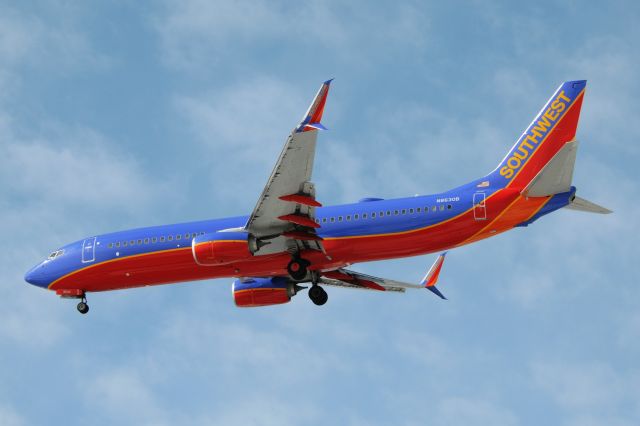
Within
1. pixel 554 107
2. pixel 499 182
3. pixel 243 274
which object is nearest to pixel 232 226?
pixel 243 274

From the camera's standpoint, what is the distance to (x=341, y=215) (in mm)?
44812

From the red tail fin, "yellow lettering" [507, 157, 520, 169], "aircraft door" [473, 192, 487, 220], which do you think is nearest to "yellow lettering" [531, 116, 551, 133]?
the red tail fin

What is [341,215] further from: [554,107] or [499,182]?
[554,107]

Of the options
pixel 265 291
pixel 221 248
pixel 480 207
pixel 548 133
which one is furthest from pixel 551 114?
pixel 265 291

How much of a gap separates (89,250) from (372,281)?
1279cm

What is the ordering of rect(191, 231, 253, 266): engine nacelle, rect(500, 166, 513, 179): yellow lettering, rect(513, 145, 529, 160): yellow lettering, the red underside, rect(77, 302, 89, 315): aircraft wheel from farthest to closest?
1. rect(77, 302, 89, 315): aircraft wheel
2. rect(513, 145, 529, 160): yellow lettering
3. rect(500, 166, 513, 179): yellow lettering
4. the red underside
5. rect(191, 231, 253, 266): engine nacelle

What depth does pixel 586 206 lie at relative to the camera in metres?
42.7

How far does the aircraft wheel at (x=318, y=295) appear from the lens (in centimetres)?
4744

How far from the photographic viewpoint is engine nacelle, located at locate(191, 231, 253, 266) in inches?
1690

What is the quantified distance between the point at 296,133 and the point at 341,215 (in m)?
7.45

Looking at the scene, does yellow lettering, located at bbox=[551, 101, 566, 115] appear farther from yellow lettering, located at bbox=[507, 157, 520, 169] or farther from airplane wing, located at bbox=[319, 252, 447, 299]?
airplane wing, located at bbox=[319, 252, 447, 299]

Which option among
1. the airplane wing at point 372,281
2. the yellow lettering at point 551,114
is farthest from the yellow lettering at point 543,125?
the airplane wing at point 372,281

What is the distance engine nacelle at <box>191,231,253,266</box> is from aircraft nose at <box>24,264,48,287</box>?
920 centimetres

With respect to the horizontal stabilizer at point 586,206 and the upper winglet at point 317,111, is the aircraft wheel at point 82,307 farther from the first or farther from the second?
the horizontal stabilizer at point 586,206
